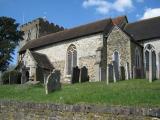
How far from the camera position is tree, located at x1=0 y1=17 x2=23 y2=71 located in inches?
1494

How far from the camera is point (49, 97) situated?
49.7ft

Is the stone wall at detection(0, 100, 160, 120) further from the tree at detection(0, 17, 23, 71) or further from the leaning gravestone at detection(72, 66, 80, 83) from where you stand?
the tree at detection(0, 17, 23, 71)

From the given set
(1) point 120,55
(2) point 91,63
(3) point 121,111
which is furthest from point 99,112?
(2) point 91,63

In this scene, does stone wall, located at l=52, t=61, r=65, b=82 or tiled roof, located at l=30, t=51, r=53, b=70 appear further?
stone wall, located at l=52, t=61, r=65, b=82

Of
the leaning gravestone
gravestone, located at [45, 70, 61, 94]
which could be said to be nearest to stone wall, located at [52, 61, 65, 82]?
the leaning gravestone

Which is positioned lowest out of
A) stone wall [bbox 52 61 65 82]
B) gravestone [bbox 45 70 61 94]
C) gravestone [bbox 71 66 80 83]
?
gravestone [bbox 45 70 61 94]

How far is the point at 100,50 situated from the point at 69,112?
729 inches

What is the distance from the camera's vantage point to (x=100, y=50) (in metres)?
28.5

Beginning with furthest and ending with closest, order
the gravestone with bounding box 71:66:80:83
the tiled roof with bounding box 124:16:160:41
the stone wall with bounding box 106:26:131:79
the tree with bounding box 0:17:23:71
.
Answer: the tree with bounding box 0:17:23:71
the tiled roof with bounding box 124:16:160:41
the stone wall with bounding box 106:26:131:79
the gravestone with bounding box 71:66:80:83

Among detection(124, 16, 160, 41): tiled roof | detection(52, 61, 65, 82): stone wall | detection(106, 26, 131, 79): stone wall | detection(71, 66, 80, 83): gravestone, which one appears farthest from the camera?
detection(52, 61, 65, 82): stone wall

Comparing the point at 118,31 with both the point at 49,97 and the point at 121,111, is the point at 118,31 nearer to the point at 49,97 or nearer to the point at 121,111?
the point at 49,97

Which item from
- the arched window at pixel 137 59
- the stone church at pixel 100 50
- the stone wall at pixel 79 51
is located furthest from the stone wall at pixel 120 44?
the stone wall at pixel 79 51

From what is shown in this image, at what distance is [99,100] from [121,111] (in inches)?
114

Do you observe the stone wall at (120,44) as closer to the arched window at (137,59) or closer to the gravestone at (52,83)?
the arched window at (137,59)
